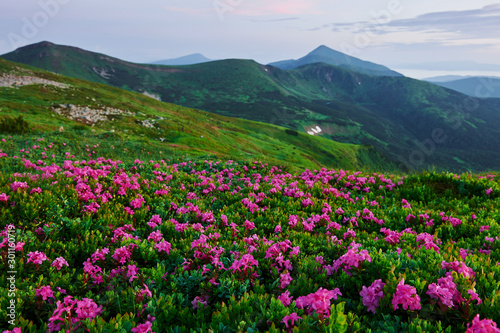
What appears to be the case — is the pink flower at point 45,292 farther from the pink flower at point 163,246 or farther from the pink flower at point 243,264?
the pink flower at point 243,264

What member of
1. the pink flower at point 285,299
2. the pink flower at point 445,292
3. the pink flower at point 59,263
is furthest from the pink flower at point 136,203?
the pink flower at point 445,292

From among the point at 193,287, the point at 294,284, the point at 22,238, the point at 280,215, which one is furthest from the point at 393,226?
the point at 22,238

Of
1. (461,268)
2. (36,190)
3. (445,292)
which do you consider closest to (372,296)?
(445,292)

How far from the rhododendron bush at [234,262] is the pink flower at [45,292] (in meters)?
0.01

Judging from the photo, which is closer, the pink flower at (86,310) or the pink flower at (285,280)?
the pink flower at (86,310)

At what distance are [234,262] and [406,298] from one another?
245 centimetres

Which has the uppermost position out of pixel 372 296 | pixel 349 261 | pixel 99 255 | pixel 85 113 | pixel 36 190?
pixel 85 113

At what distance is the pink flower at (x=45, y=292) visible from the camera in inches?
149

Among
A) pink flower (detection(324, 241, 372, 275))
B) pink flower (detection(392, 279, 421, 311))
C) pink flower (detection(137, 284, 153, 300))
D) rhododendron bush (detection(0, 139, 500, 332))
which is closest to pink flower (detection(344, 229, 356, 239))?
rhododendron bush (detection(0, 139, 500, 332))

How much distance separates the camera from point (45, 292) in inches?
150

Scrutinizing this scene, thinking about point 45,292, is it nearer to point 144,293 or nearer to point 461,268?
point 144,293

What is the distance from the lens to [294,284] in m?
4.40

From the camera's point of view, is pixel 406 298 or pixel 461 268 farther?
pixel 461 268

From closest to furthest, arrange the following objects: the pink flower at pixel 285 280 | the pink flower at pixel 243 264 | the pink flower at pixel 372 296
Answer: the pink flower at pixel 372 296, the pink flower at pixel 285 280, the pink flower at pixel 243 264
